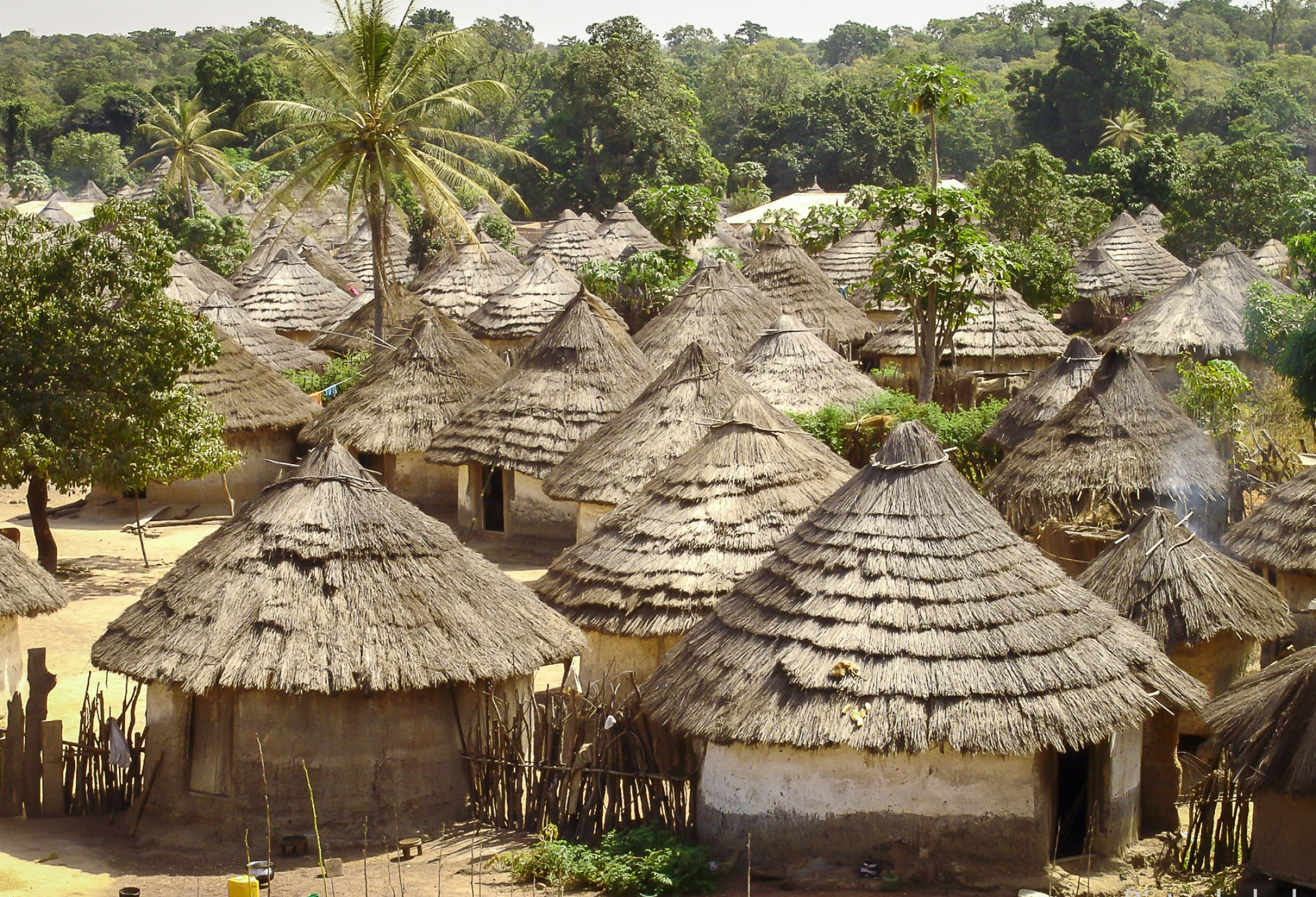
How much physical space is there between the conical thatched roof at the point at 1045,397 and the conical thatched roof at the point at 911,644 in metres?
9.02

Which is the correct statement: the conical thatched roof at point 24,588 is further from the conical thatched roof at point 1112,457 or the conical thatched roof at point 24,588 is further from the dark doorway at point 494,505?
the conical thatched roof at point 1112,457

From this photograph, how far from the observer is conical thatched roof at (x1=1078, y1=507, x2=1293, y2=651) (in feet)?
42.3

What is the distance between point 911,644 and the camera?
33.9 feet

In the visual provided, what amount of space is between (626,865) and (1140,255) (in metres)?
30.1

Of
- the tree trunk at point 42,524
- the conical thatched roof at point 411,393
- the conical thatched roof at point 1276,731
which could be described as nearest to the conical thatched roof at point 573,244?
the conical thatched roof at point 411,393

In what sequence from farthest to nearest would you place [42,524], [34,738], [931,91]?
[931,91] → [42,524] → [34,738]

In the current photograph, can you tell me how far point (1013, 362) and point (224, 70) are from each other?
127 ft

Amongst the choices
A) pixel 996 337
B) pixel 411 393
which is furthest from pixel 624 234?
pixel 411 393

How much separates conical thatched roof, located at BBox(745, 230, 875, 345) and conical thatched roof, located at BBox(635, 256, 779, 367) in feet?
6.01

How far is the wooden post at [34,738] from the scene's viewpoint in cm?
1219

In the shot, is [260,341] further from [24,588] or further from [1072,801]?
[1072,801]

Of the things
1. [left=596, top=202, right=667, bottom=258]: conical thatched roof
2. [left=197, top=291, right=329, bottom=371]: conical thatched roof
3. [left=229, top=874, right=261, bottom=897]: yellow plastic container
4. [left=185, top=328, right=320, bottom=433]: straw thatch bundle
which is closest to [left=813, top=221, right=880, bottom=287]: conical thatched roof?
[left=596, top=202, right=667, bottom=258]: conical thatched roof

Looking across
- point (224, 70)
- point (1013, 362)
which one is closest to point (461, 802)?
point (1013, 362)

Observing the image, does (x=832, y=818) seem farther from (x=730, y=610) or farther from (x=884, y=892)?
(x=730, y=610)
